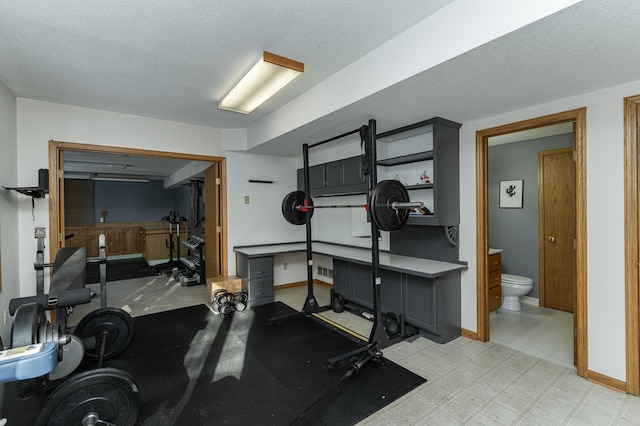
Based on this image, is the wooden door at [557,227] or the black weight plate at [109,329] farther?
the wooden door at [557,227]

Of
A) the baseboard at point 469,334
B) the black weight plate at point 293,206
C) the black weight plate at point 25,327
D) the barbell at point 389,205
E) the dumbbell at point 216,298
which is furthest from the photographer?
the dumbbell at point 216,298

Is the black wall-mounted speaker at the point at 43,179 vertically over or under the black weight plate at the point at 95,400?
over

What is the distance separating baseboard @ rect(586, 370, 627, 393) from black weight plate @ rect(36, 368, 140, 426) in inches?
133

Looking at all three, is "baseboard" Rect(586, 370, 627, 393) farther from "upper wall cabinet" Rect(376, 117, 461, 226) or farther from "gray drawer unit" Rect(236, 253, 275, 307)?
"gray drawer unit" Rect(236, 253, 275, 307)

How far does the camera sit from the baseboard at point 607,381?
226 cm

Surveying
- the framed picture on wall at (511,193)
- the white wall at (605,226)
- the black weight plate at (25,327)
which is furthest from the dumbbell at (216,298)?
the framed picture on wall at (511,193)

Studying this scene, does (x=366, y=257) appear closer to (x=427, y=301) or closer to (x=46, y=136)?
(x=427, y=301)

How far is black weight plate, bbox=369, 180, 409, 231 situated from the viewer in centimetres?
262

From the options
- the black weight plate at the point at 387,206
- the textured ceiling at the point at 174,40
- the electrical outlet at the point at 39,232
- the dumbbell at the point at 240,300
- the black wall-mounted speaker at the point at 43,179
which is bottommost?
the dumbbell at the point at 240,300

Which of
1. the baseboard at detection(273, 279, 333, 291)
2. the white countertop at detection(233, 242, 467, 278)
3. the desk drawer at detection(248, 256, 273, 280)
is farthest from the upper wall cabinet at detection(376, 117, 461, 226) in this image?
the baseboard at detection(273, 279, 333, 291)

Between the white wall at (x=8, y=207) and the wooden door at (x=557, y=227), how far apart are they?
20.2ft

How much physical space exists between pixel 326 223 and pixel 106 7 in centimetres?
401

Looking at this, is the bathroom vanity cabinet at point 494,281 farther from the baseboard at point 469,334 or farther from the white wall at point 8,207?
the white wall at point 8,207

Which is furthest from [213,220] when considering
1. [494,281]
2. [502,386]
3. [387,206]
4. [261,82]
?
[502,386]
